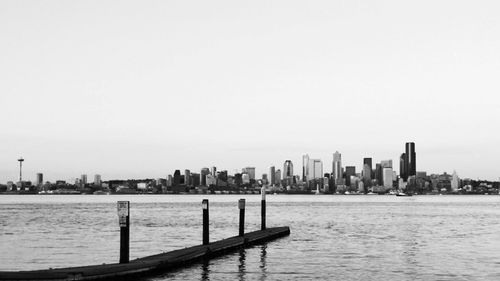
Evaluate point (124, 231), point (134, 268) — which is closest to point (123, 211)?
point (124, 231)

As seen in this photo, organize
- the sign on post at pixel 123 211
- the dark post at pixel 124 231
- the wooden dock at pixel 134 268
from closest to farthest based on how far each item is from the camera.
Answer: the wooden dock at pixel 134 268 < the dark post at pixel 124 231 < the sign on post at pixel 123 211

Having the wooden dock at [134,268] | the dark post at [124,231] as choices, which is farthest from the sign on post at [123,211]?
the wooden dock at [134,268]

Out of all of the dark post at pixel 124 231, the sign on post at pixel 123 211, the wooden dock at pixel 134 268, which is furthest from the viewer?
the sign on post at pixel 123 211

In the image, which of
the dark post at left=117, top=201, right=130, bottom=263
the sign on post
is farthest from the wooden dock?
the sign on post

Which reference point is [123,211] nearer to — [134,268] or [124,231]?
[124,231]

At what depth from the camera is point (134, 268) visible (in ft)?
67.7

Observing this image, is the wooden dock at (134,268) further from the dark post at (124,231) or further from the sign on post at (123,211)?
the sign on post at (123,211)

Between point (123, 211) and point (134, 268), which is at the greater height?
point (123, 211)

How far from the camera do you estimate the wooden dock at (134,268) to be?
17.6 meters

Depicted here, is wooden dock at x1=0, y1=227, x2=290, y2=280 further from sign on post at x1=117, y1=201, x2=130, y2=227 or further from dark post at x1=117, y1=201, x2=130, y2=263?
sign on post at x1=117, y1=201, x2=130, y2=227

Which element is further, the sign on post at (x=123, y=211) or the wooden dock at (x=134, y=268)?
the sign on post at (x=123, y=211)

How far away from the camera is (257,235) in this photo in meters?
36.2

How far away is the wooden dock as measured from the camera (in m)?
17.6

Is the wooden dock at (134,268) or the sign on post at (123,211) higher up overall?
the sign on post at (123,211)
